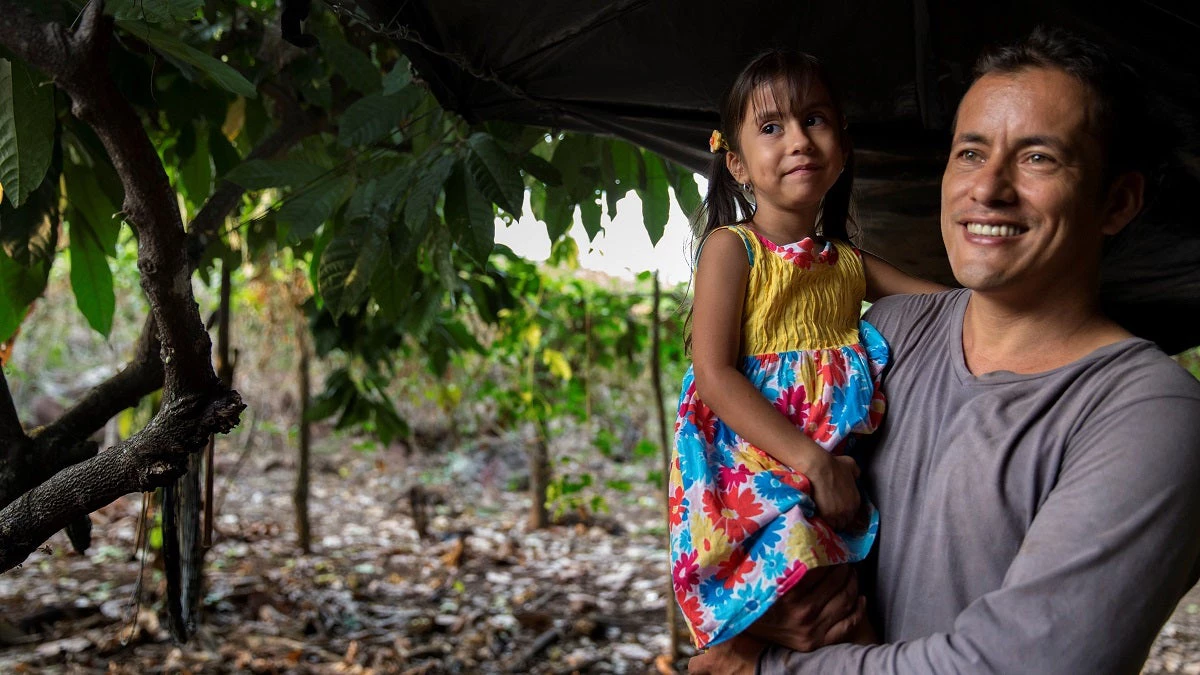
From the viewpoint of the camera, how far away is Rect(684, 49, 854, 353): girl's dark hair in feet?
3.90

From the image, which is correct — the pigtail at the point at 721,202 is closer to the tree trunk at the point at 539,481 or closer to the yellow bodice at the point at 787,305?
the yellow bodice at the point at 787,305

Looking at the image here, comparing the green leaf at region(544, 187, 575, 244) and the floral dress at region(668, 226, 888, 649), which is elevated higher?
the green leaf at region(544, 187, 575, 244)

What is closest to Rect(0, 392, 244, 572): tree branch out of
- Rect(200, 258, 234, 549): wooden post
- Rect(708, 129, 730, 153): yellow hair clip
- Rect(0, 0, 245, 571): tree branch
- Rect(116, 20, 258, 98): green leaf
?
Rect(0, 0, 245, 571): tree branch

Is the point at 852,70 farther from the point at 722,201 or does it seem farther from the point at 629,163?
the point at 629,163

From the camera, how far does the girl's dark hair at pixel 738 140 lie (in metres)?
1.19

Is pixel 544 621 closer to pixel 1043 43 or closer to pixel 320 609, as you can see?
pixel 320 609

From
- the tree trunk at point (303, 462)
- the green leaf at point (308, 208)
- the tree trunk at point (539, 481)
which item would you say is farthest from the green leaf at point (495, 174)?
the tree trunk at point (539, 481)

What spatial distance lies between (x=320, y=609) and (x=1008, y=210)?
341 centimetres

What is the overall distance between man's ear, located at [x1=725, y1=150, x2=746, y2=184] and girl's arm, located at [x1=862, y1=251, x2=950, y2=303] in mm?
211

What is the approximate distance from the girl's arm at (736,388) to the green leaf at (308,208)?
83 centimetres

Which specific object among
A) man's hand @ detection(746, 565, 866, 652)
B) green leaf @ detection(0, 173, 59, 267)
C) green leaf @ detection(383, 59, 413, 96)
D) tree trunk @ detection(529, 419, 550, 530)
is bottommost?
tree trunk @ detection(529, 419, 550, 530)

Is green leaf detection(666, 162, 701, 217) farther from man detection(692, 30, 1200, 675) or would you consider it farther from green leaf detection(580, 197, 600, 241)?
→ man detection(692, 30, 1200, 675)

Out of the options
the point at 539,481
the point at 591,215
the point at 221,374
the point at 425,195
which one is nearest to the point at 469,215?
the point at 425,195

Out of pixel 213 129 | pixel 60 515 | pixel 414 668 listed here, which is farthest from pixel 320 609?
pixel 60 515
